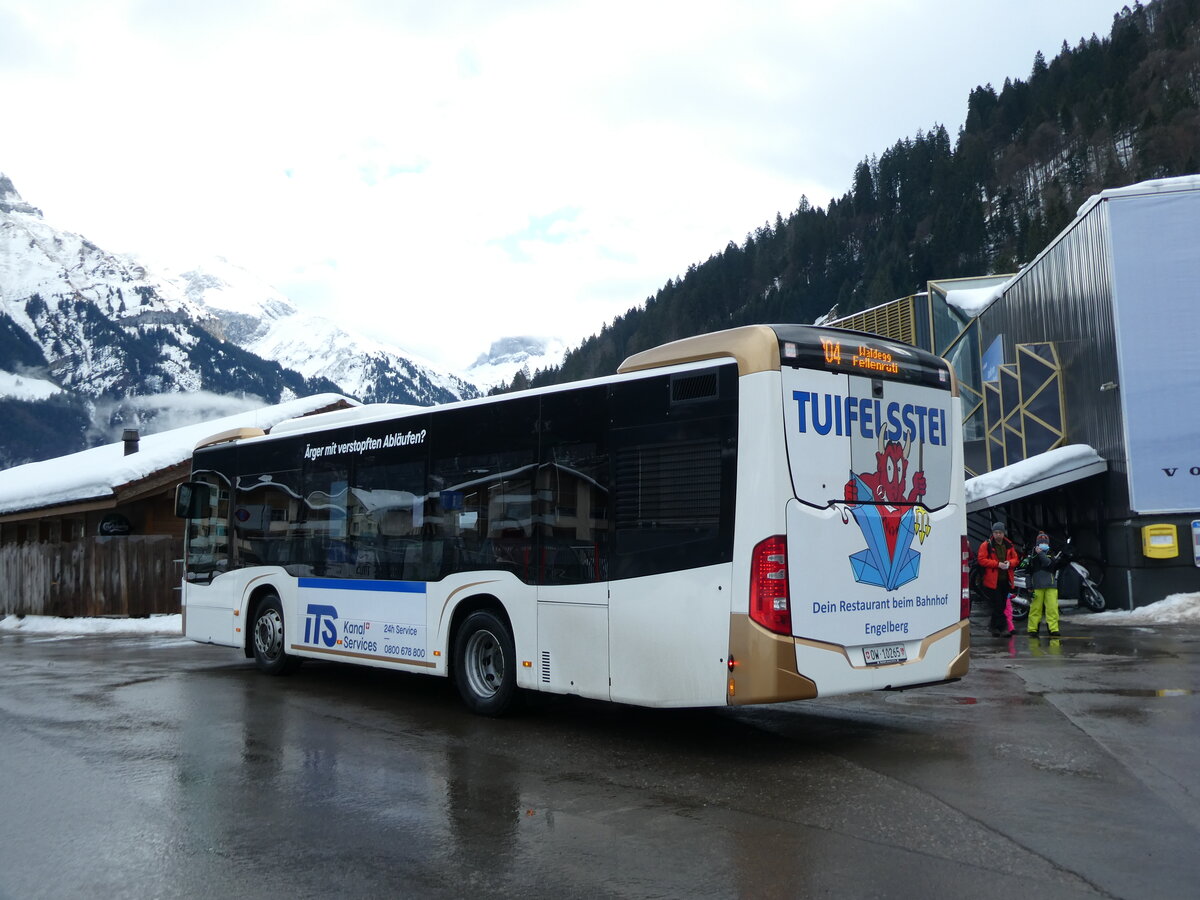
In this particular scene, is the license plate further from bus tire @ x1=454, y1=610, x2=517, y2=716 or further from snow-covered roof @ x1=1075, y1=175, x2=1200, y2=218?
snow-covered roof @ x1=1075, y1=175, x2=1200, y2=218

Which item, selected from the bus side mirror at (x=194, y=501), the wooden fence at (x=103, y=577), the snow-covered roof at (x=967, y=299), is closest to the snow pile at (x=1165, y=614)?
the bus side mirror at (x=194, y=501)

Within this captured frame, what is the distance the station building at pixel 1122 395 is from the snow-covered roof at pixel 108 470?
17428 mm

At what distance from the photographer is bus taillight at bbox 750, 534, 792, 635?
7105mm

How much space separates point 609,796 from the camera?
641 cm

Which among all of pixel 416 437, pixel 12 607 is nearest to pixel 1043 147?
pixel 12 607

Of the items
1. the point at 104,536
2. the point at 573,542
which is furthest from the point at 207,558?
the point at 104,536

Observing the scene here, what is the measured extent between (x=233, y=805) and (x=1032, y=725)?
5976 mm

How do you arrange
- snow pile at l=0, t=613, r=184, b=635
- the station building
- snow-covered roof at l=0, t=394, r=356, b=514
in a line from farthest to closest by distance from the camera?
snow-covered roof at l=0, t=394, r=356, b=514 < snow pile at l=0, t=613, r=184, b=635 < the station building

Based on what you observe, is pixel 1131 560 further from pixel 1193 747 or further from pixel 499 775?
pixel 499 775

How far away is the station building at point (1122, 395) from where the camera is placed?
63.3 feet

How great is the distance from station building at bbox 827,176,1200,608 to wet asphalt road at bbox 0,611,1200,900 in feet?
31.3

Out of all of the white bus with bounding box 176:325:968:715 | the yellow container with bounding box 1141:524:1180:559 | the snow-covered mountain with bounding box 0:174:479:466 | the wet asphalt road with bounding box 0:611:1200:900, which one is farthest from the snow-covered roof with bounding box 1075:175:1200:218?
the snow-covered mountain with bounding box 0:174:479:466

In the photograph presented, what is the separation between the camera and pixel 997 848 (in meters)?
5.12

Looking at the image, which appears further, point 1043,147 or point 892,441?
point 1043,147
